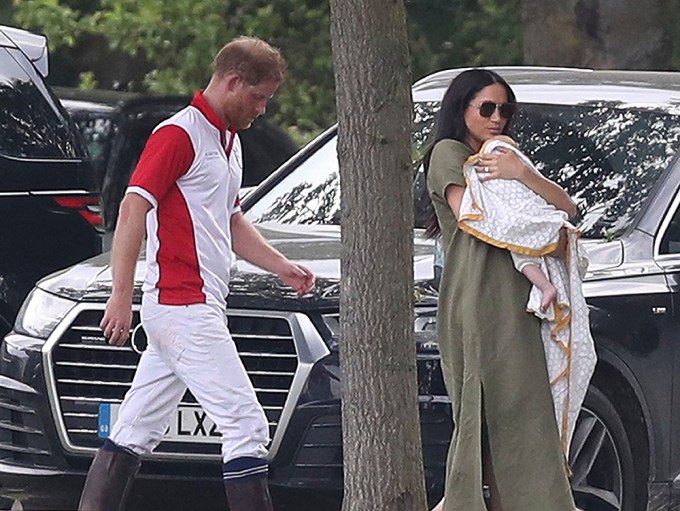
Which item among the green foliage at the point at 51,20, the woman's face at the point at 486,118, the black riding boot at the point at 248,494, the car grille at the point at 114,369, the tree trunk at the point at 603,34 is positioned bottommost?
the black riding boot at the point at 248,494

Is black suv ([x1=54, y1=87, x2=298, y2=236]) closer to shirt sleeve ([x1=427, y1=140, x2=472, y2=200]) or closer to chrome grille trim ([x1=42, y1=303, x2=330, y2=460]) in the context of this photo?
chrome grille trim ([x1=42, y1=303, x2=330, y2=460])

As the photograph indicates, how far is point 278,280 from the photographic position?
6180mm

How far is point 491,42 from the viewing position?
47.5 ft

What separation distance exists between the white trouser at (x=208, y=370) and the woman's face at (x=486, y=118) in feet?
3.24

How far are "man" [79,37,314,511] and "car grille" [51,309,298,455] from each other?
321mm

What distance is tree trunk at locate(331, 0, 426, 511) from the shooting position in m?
5.23

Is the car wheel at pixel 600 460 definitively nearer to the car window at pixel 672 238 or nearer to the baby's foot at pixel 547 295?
the car window at pixel 672 238

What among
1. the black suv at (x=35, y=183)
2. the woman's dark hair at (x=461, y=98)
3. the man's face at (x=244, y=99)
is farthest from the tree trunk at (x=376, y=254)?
the black suv at (x=35, y=183)

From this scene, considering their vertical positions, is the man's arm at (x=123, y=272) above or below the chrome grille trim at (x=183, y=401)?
above

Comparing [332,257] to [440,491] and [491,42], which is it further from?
[491,42]

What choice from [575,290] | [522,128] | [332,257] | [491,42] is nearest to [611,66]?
[491,42]

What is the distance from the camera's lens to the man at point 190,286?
5.55 metres

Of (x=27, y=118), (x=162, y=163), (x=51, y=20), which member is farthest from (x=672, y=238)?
(x=51, y=20)

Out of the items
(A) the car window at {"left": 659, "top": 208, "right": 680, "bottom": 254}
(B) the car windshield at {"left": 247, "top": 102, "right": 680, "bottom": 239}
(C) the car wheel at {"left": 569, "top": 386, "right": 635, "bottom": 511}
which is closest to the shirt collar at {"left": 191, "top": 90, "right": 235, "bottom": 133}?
(B) the car windshield at {"left": 247, "top": 102, "right": 680, "bottom": 239}
